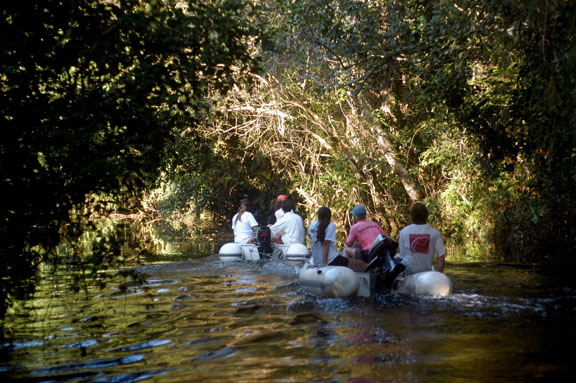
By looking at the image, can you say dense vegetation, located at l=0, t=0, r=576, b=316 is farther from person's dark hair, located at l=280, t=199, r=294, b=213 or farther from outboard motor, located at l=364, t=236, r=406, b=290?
outboard motor, located at l=364, t=236, r=406, b=290

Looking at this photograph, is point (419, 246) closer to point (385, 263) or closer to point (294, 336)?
point (385, 263)

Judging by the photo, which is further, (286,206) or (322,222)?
(286,206)

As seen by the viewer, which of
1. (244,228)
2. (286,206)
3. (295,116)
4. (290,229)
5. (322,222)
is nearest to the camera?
(322,222)

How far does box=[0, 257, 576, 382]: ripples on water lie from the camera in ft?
17.2

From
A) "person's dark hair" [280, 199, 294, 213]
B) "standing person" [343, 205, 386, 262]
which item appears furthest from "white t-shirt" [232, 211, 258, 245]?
"standing person" [343, 205, 386, 262]

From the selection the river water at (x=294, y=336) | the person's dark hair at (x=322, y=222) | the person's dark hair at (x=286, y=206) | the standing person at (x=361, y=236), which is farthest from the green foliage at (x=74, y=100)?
the person's dark hair at (x=286, y=206)

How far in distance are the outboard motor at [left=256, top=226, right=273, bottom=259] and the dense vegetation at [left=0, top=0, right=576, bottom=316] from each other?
2.58 m

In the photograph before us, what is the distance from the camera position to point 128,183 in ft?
24.0

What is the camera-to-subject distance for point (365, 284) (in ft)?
30.6

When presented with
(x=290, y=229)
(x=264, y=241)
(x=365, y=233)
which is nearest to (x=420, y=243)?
(x=365, y=233)

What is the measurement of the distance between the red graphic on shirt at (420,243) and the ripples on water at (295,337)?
75 centimetres

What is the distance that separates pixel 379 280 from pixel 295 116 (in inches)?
505

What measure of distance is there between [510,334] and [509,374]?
170 cm

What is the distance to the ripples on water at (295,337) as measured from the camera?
207 inches
